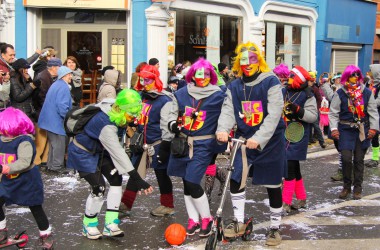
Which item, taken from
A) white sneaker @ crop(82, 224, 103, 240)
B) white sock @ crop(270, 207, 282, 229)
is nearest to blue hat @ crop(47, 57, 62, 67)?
white sneaker @ crop(82, 224, 103, 240)

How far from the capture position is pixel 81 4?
44.3ft

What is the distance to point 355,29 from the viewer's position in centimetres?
2314

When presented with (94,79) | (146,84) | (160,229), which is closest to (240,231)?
(160,229)

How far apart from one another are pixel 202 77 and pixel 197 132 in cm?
59

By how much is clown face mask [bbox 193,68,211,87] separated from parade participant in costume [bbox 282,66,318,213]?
1.38 metres

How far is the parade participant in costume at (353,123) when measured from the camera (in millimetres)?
8219

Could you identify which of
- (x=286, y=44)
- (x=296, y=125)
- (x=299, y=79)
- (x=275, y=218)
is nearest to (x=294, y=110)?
(x=296, y=125)

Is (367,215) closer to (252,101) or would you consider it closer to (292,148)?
(292,148)

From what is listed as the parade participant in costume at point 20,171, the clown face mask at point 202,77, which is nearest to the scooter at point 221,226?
the clown face mask at point 202,77

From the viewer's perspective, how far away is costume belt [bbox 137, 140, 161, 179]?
698cm

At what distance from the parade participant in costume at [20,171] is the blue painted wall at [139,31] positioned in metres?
8.31

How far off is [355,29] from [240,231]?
18686 millimetres

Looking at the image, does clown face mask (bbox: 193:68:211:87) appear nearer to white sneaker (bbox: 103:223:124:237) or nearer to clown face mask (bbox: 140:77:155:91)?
clown face mask (bbox: 140:77:155:91)

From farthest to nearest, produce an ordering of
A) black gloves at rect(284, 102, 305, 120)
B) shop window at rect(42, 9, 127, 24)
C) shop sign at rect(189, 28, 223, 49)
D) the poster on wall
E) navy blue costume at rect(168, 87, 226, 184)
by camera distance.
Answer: shop sign at rect(189, 28, 223, 49) < the poster on wall < shop window at rect(42, 9, 127, 24) < black gloves at rect(284, 102, 305, 120) < navy blue costume at rect(168, 87, 226, 184)
